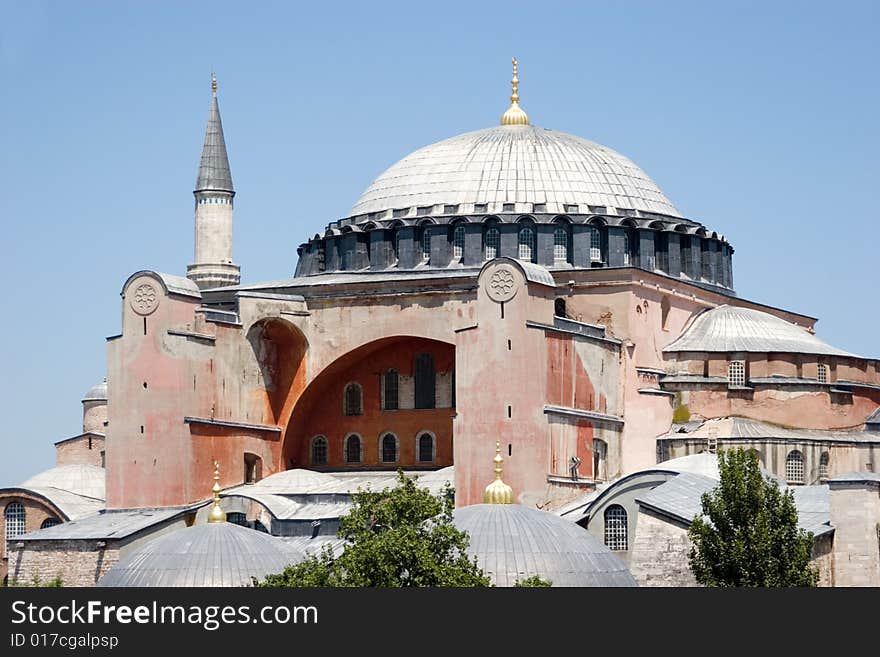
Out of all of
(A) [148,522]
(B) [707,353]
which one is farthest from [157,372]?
(B) [707,353]

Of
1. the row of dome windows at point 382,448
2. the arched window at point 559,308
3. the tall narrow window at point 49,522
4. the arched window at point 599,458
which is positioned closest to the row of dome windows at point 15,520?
the tall narrow window at point 49,522

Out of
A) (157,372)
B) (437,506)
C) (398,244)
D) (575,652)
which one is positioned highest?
(398,244)

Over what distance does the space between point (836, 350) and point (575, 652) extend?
33.3m

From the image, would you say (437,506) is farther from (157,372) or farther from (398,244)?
(398,244)

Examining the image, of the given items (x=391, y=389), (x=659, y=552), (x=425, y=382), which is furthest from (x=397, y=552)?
(x=391, y=389)

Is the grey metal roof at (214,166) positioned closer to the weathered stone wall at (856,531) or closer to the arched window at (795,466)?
the arched window at (795,466)

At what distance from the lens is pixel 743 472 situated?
49.2m

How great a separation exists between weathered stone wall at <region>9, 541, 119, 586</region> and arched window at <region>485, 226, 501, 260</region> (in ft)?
46.3

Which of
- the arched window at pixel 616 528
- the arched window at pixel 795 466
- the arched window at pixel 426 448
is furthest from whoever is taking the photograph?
the arched window at pixel 426 448

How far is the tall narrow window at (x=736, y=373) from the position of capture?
63125 mm

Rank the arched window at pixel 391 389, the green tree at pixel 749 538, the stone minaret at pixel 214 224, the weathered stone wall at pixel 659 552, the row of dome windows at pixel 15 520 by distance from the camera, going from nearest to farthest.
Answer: the green tree at pixel 749 538 < the weathered stone wall at pixel 659 552 < the arched window at pixel 391 389 < the row of dome windows at pixel 15 520 < the stone minaret at pixel 214 224

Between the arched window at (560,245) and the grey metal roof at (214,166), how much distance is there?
11.4 m

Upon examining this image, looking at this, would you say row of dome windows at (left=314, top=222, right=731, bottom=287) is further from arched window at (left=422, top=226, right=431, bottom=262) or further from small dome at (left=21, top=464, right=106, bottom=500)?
small dome at (left=21, top=464, right=106, bottom=500)

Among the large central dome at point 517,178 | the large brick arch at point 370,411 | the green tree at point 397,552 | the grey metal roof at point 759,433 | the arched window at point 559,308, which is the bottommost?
the green tree at point 397,552
